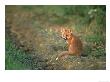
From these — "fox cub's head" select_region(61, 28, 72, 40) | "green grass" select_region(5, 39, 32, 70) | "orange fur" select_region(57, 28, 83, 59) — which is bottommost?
"green grass" select_region(5, 39, 32, 70)

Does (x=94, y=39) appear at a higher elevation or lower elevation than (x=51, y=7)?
lower

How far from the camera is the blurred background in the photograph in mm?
3111

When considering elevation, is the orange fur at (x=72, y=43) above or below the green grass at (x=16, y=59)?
above

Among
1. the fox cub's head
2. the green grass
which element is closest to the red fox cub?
the fox cub's head

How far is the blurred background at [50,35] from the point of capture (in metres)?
3.11

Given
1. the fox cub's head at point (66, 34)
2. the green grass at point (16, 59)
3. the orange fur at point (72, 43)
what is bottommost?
the green grass at point (16, 59)

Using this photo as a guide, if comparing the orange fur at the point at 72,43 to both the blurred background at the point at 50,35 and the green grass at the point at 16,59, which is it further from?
the green grass at the point at 16,59

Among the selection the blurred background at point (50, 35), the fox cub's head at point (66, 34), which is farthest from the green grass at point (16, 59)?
the fox cub's head at point (66, 34)

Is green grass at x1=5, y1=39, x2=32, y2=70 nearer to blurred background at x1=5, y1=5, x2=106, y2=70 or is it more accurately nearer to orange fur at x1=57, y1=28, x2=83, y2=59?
blurred background at x1=5, y1=5, x2=106, y2=70

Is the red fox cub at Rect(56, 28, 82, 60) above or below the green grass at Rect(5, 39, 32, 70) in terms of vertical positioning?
above
